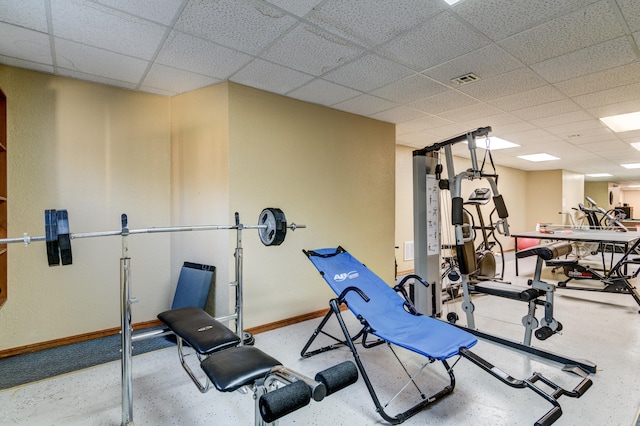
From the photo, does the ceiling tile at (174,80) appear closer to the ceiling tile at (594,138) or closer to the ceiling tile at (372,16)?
the ceiling tile at (372,16)

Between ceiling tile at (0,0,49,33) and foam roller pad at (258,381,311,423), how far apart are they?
2481 mm

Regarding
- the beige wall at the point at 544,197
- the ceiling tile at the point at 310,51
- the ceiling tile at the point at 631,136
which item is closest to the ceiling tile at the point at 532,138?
the ceiling tile at the point at 631,136

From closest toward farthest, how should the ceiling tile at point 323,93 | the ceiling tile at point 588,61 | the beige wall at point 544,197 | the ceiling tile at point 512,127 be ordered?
the ceiling tile at point 588,61, the ceiling tile at point 323,93, the ceiling tile at point 512,127, the beige wall at point 544,197

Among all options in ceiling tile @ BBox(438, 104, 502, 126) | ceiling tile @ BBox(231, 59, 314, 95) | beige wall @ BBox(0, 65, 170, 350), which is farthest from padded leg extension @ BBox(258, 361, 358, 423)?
ceiling tile @ BBox(438, 104, 502, 126)

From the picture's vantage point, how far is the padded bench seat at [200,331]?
173 cm

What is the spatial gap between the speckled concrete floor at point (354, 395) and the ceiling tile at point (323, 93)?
2.47m

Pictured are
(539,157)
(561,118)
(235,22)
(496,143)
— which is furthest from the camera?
(539,157)

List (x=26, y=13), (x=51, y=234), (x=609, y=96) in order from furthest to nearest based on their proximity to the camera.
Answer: (x=609, y=96)
(x=26, y=13)
(x=51, y=234)

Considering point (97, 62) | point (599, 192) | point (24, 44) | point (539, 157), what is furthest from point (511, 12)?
point (599, 192)

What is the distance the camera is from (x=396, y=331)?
2.23 meters

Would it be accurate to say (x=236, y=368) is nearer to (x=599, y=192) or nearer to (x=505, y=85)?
(x=505, y=85)

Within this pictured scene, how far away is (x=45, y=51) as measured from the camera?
249 cm

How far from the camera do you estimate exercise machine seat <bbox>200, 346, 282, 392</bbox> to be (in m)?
1.32

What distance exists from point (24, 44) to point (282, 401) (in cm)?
305
